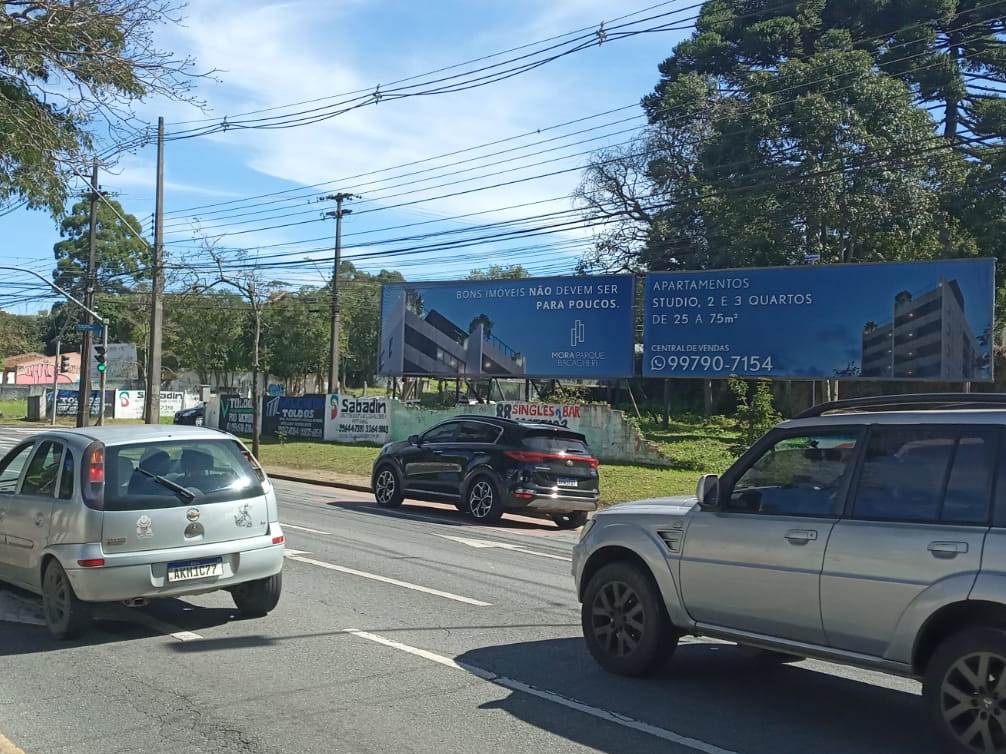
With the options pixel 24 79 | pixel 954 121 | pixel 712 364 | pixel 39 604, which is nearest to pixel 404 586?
pixel 39 604

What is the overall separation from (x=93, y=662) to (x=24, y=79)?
1109 cm

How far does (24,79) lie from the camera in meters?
15.2

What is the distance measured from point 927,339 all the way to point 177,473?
22861 millimetres

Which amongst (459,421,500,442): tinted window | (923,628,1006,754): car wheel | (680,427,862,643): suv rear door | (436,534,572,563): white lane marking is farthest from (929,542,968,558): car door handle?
(459,421,500,442): tinted window

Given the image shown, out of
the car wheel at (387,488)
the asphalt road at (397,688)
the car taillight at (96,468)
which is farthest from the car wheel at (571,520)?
the car taillight at (96,468)

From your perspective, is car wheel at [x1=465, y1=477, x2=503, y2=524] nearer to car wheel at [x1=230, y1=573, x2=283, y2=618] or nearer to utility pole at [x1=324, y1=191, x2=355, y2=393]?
car wheel at [x1=230, y1=573, x2=283, y2=618]

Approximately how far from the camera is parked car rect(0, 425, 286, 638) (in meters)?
7.58

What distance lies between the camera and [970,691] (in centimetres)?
501

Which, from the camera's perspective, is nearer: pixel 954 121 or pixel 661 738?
pixel 661 738

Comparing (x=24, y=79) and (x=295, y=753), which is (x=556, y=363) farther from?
(x=295, y=753)

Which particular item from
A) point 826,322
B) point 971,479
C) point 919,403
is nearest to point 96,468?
point 919,403

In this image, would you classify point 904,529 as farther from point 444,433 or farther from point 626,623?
point 444,433

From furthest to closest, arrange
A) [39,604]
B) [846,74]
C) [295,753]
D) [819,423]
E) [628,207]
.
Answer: [628,207], [846,74], [39,604], [819,423], [295,753]

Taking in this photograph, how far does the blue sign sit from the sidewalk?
967 cm
